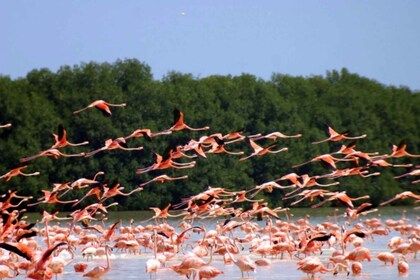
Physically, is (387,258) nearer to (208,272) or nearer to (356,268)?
(356,268)

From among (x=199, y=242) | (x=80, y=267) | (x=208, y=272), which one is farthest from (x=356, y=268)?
(x=199, y=242)

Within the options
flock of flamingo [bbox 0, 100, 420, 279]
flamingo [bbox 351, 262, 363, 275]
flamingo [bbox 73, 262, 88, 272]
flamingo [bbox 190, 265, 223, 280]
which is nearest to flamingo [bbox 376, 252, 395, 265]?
flock of flamingo [bbox 0, 100, 420, 279]

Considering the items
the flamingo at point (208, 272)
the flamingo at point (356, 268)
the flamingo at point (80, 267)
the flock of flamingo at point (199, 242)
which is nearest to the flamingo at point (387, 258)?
the flock of flamingo at point (199, 242)

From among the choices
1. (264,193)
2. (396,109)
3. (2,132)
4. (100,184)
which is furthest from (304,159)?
(100,184)

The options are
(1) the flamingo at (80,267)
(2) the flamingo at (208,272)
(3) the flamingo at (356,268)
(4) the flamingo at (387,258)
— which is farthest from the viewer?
(4) the flamingo at (387,258)

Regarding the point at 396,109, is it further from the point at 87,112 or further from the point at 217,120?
the point at 87,112

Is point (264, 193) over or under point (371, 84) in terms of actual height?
under

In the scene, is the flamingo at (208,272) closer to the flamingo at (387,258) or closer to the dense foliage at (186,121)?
the flamingo at (387,258)

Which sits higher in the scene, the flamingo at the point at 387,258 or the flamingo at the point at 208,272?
the flamingo at the point at 387,258

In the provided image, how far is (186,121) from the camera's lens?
6106cm

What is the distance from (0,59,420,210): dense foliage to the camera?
185 feet

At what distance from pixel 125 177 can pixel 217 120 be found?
6993mm

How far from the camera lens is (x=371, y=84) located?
3009 inches

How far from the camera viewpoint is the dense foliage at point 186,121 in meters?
56.2
